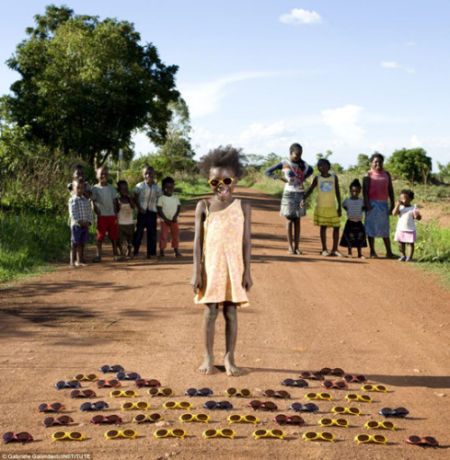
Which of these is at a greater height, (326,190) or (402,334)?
(326,190)

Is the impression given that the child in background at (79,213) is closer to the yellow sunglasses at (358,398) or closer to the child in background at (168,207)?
the child in background at (168,207)

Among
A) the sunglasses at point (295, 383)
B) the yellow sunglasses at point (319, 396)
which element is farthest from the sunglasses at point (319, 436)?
the sunglasses at point (295, 383)

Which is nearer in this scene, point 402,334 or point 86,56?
point 402,334

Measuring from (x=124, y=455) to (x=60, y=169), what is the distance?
41.9ft

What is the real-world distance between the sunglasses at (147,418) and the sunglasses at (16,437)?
0.66 metres

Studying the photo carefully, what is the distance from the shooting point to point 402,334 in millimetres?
5980

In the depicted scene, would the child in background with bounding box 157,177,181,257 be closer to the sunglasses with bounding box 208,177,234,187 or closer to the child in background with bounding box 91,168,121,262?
the child in background with bounding box 91,168,121,262

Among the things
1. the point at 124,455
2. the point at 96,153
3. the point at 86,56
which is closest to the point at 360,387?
Answer: the point at 124,455

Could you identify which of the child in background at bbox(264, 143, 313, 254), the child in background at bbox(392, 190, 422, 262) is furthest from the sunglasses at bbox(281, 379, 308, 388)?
the child in background at bbox(392, 190, 422, 262)

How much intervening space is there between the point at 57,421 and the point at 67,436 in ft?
0.84

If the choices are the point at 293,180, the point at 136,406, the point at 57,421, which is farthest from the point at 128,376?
the point at 293,180

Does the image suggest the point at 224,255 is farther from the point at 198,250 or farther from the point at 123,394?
the point at 123,394

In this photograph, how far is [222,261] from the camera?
4680mm

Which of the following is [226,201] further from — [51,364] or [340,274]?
[340,274]
